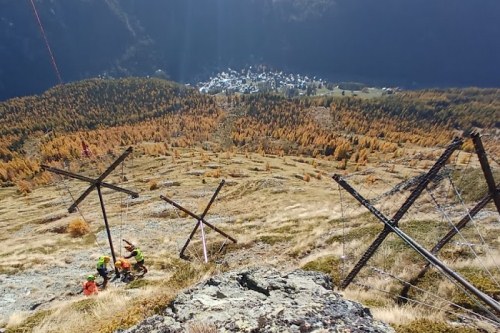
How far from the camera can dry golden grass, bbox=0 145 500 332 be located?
1553 centimetres

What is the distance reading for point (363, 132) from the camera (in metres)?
162

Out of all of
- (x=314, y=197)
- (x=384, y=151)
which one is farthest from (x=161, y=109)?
(x=314, y=197)

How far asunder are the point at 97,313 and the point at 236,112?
585 ft

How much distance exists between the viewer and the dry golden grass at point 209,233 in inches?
611

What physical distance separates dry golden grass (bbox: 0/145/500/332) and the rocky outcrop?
0.90 meters

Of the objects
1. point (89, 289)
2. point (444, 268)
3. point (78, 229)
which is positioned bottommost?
point (78, 229)

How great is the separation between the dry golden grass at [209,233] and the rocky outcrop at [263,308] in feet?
2.96

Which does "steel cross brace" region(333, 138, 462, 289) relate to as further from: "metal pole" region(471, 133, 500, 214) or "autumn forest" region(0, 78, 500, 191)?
"autumn forest" region(0, 78, 500, 191)

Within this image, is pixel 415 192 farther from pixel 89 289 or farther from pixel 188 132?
pixel 188 132

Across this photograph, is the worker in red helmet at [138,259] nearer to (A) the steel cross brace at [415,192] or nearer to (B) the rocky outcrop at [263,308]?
(A) the steel cross brace at [415,192]

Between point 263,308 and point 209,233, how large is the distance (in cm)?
2715

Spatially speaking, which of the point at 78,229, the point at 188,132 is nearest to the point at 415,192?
the point at 78,229

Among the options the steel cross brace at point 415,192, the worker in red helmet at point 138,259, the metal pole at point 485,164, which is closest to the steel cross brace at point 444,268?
the steel cross brace at point 415,192

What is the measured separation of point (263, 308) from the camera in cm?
979
